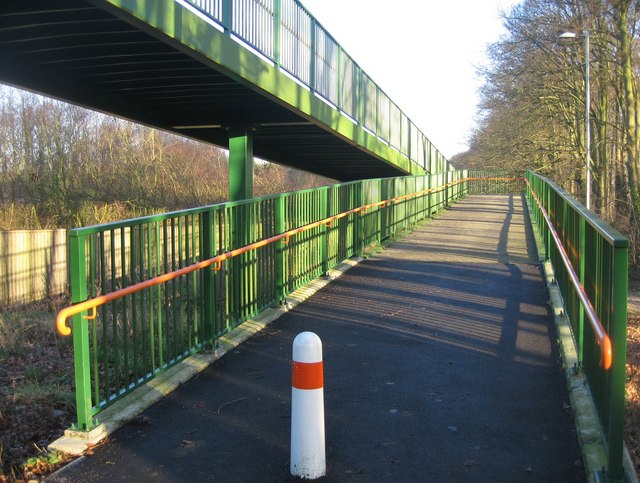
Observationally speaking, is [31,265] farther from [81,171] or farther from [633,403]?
[633,403]

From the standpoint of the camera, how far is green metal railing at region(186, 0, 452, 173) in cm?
909

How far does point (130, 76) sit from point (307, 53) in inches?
142

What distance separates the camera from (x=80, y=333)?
4.39 m

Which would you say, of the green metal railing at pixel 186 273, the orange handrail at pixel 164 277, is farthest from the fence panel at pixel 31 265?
the orange handrail at pixel 164 277

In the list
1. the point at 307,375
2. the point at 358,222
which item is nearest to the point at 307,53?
the point at 358,222

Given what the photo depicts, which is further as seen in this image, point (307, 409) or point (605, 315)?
point (605, 315)

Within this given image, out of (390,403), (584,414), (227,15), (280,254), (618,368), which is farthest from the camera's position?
(227,15)

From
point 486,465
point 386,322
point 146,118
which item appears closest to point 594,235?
point 486,465

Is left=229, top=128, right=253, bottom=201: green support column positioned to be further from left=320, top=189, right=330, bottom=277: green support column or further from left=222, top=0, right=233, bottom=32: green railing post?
left=222, top=0, right=233, bottom=32: green railing post

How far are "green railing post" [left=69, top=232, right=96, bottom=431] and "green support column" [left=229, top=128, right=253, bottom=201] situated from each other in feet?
26.0

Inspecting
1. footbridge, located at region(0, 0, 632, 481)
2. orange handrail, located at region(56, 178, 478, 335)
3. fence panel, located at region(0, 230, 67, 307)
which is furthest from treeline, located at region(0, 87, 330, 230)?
orange handrail, located at region(56, 178, 478, 335)

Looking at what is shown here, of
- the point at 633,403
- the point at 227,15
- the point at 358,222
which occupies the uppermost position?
the point at 227,15

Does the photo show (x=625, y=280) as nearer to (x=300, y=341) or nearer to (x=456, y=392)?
(x=300, y=341)

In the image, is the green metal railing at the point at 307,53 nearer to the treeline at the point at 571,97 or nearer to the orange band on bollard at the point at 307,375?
the orange band on bollard at the point at 307,375
